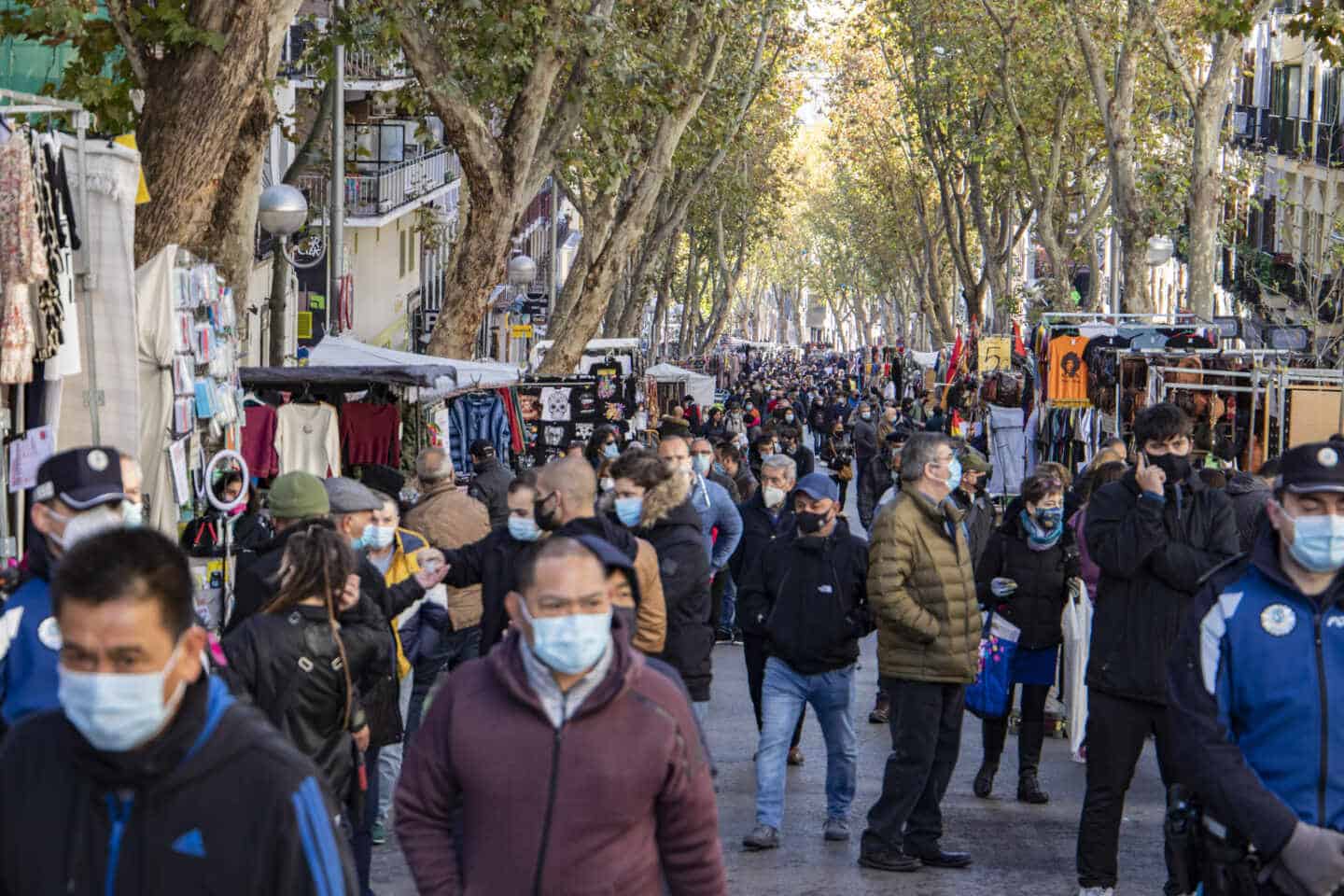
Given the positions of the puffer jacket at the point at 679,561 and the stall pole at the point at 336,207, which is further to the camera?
the stall pole at the point at 336,207

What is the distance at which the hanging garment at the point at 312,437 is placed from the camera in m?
14.6

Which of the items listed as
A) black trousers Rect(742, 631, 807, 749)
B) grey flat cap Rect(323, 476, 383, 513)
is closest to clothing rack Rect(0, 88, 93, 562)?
grey flat cap Rect(323, 476, 383, 513)

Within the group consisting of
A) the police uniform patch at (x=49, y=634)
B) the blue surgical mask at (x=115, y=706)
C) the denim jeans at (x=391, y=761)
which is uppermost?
the blue surgical mask at (x=115, y=706)

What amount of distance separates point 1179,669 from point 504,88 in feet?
48.2

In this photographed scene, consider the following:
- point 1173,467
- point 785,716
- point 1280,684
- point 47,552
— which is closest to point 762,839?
point 785,716

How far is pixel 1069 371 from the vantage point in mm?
18719

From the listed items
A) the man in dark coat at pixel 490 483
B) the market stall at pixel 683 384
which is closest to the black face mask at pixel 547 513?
the man in dark coat at pixel 490 483

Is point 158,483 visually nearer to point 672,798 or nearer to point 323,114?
point 672,798

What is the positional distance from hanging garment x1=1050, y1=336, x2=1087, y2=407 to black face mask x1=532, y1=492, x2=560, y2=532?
11977 millimetres

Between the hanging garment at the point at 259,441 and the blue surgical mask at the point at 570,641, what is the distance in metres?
10.2

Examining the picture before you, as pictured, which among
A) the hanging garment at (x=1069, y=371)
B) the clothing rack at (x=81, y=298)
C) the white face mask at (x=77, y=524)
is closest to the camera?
the white face mask at (x=77, y=524)

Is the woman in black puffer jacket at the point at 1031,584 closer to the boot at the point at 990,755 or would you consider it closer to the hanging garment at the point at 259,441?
the boot at the point at 990,755

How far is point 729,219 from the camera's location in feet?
196

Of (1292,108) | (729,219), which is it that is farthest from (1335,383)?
(729,219)
